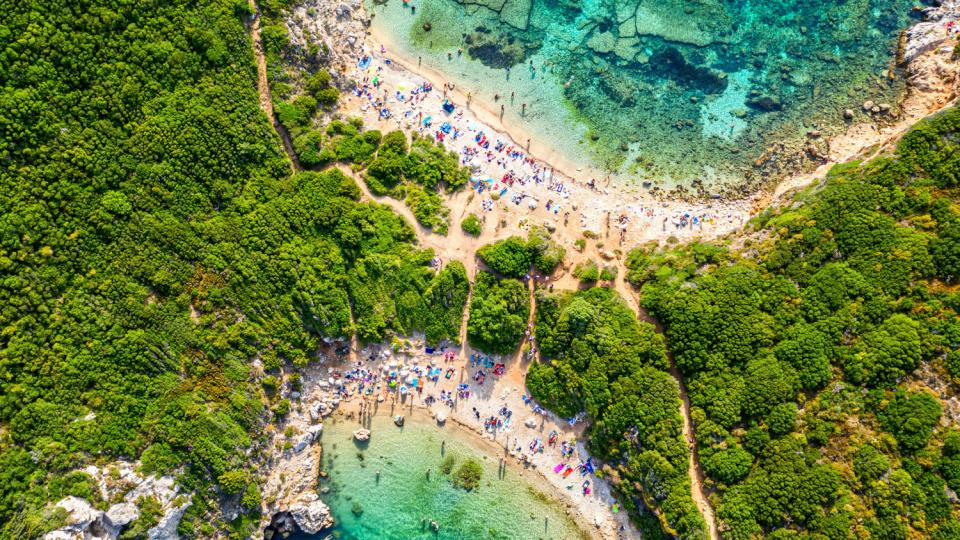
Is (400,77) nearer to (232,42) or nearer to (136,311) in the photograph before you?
(232,42)

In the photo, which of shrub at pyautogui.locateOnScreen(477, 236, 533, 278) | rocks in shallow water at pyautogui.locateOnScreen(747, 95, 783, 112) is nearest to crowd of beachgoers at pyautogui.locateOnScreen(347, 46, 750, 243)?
shrub at pyautogui.locateOnScreen(477, 236, 533, 278)

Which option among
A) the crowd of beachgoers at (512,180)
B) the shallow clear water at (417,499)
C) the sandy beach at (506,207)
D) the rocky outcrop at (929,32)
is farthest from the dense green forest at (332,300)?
the rocky outcrop at (929,32)

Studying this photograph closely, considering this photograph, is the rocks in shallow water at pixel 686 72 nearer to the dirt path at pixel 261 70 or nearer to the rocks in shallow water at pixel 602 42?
the rocks in shallow water at pixel 602 42

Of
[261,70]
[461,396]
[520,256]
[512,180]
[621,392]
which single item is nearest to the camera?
[621,392]

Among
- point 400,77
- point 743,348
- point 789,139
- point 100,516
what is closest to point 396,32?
point 400,77

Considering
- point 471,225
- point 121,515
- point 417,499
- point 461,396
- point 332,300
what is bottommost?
point 121,515

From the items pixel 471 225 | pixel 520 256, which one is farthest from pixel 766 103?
pixel 471 225

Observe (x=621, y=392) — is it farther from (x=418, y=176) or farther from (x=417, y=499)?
(x=418, y=176)
